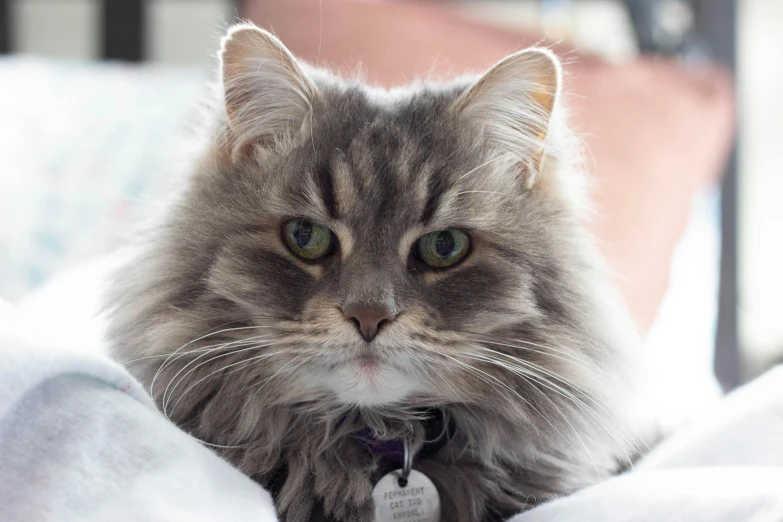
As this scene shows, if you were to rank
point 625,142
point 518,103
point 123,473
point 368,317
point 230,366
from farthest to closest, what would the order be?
point 625,142 < point 518,103 < point 230,366 < point 368,317 < point 123,473

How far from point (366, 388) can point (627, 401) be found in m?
0.46

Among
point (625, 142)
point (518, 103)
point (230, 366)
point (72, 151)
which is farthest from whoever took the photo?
point (72, 151)

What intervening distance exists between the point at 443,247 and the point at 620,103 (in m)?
1.28

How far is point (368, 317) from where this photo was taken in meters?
0.99

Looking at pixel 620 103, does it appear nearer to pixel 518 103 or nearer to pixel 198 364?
pixel 518 103

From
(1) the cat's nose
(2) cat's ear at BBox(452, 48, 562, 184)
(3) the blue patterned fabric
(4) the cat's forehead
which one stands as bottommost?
(3) the blue patterned fabric

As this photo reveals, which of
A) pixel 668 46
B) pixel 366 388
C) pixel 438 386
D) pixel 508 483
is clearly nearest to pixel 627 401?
pixel 508 483

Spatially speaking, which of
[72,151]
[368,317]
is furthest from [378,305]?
[72,151]

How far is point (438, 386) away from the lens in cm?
105

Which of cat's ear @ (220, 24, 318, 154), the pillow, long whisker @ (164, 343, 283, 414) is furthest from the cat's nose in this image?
the pillow

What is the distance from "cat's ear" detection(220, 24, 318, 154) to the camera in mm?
1184

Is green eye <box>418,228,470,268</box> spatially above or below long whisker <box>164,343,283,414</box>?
above

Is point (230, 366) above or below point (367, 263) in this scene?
below

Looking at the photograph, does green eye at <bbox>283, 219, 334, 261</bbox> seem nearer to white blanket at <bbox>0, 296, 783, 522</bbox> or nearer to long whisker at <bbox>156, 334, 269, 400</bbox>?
long whisker at <bbox>156, 334, 269, 400</bbox>
